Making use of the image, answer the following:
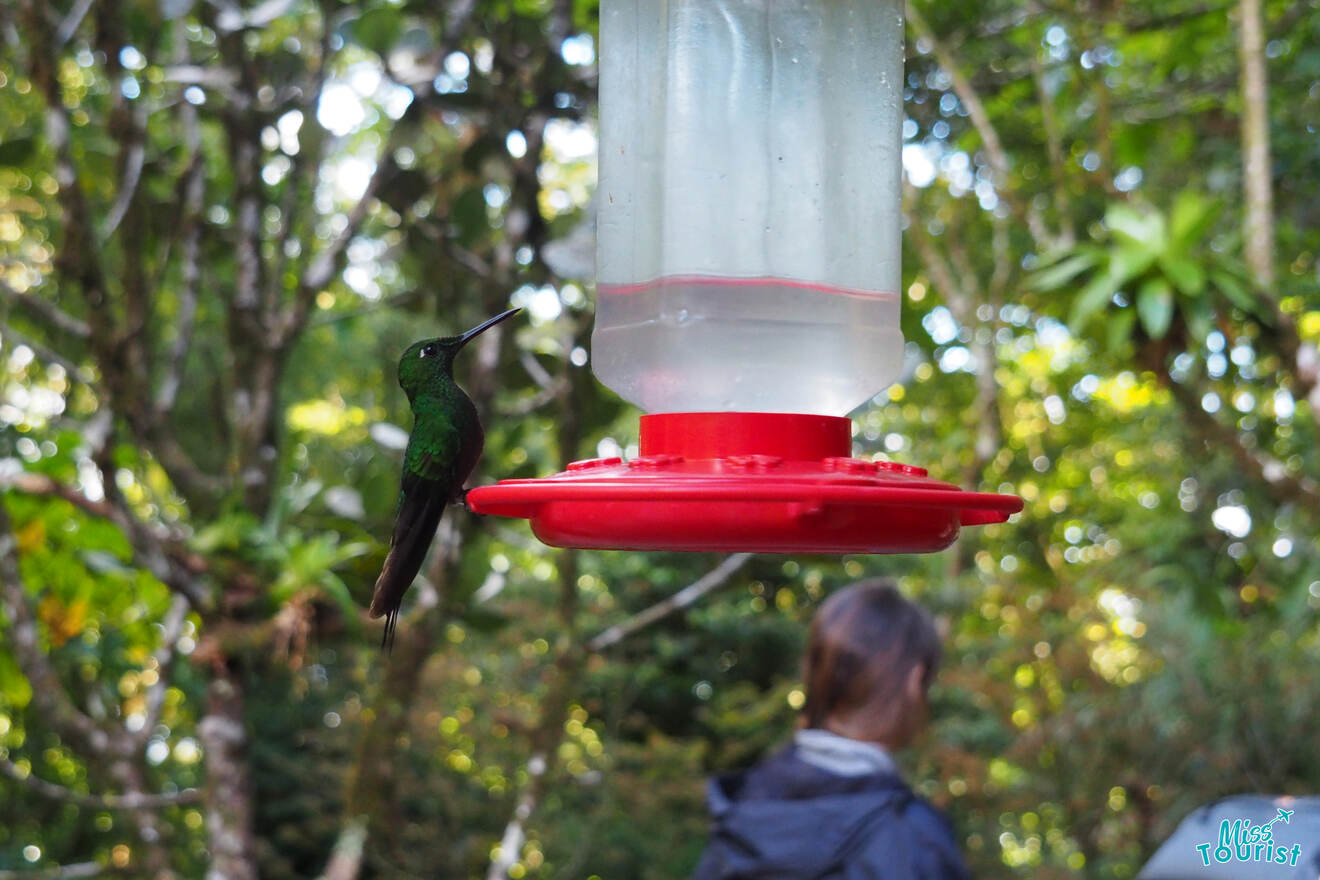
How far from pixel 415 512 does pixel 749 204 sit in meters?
0.61

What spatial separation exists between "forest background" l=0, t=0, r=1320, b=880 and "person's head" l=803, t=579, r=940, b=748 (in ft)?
0.79

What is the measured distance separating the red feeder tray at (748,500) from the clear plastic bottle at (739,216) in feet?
1.23

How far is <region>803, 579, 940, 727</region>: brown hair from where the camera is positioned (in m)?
2.17

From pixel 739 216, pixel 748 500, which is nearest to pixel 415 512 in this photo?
pixel 748 500

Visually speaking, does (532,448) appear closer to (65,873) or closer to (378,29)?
(65,873)

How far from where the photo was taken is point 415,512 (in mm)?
1186

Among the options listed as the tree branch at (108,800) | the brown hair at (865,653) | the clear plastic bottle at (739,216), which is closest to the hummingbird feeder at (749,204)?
the clear plastic bottle at (739,216)

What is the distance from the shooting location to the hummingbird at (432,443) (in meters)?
1.17

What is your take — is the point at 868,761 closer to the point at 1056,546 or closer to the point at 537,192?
the point at 537,192

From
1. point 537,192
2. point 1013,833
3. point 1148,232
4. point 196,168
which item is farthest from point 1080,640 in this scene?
point 196,168

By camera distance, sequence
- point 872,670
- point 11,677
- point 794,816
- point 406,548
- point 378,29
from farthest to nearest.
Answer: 1. point 11,677
2. point 378,29
3. point 872,670
4. point 794,816
5. point 406,548

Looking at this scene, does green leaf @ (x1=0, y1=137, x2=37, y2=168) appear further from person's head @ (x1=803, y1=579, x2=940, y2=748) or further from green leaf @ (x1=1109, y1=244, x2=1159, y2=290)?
green leaf @ (x1=1109, y1=244, x2=1159, y2=290)

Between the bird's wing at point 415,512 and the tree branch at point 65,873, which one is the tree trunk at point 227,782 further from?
the bird's wing at point 415,512

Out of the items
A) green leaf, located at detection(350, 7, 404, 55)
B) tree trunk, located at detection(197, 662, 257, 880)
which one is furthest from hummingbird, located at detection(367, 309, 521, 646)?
tree trunk, located at detection(197, 662, 257, 880)
